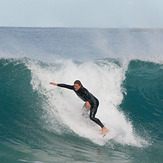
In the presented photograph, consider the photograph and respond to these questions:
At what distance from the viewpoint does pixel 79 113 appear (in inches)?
364

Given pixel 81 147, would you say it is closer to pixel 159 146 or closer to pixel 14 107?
pixel 159 146

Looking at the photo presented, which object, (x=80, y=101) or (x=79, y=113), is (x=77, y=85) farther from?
(x=80, y=101)

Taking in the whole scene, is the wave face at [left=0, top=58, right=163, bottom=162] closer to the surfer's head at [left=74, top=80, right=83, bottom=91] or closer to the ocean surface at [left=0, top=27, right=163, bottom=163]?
the ocean surface at [left=0, top=27, right=163, bottom=163]

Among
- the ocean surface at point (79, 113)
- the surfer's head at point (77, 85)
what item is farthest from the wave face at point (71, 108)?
the surfer's head at point (77, 85)

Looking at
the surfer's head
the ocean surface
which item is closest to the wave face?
the ocean surface

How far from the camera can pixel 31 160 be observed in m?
6.35

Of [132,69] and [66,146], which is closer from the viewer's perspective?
[66,146]

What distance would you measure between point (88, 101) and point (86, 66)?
400 cm

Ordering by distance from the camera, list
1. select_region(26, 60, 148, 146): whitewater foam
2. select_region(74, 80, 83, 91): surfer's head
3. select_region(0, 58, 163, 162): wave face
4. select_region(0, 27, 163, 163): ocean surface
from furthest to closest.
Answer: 1. select_region(26, 60, 148, 146): whitewater foam
2. select_region(74, 80, 83, 91): surfer's head
3. select_region(0, 58, 163, 162): wave face
4. select_region(0, 27, 163, 163): ocean surface

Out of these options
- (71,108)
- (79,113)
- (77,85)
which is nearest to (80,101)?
(71,108)

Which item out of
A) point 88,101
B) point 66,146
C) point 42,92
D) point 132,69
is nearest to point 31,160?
point 66,146

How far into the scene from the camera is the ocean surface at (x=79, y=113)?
7293 millimetres

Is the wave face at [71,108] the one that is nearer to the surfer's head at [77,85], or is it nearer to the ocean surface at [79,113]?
the ocean surface at [79,113]

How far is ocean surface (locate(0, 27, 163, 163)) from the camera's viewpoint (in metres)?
7.29
